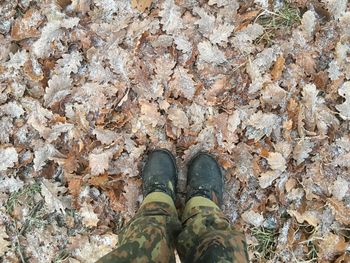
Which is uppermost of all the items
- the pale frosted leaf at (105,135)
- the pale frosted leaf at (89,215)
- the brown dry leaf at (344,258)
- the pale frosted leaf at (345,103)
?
the pale frosted leaf at (345,103)

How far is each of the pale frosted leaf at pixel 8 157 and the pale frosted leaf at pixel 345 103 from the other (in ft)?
7.05

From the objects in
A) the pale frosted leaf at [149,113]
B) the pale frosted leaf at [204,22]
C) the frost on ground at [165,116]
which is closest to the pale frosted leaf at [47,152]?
the frost on ground at [165,116]

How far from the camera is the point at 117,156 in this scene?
109 inches

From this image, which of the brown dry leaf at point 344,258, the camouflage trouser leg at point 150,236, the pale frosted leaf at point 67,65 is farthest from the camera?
the pale frosted leaf at point 67,65

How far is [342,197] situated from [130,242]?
1.50 meters

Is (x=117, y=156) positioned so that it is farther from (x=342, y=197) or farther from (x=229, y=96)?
(x=342, y=197)

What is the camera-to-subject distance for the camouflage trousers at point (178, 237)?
196cm

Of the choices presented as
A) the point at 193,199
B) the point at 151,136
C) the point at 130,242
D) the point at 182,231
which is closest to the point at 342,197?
the point at 193,199

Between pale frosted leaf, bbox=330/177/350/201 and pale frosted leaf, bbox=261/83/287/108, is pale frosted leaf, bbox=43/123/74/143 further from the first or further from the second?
pale frosted leaf, bbox=330/177/350/201

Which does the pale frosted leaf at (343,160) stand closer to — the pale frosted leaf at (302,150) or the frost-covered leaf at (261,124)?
the pale frosted leaf at (302,150)

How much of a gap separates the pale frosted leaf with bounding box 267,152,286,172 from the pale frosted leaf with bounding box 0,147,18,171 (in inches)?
65.5

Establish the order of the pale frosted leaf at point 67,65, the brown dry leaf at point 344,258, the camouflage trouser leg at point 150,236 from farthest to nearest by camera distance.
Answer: the pale frosted leaf at point 67,65 → the brown dry leaf at point 344,258 → the camouflage trouser leg at point 150,236

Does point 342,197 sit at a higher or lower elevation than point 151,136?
lower

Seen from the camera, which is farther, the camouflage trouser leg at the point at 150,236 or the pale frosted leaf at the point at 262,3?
the pale frosted leaf at the point at 262,3
